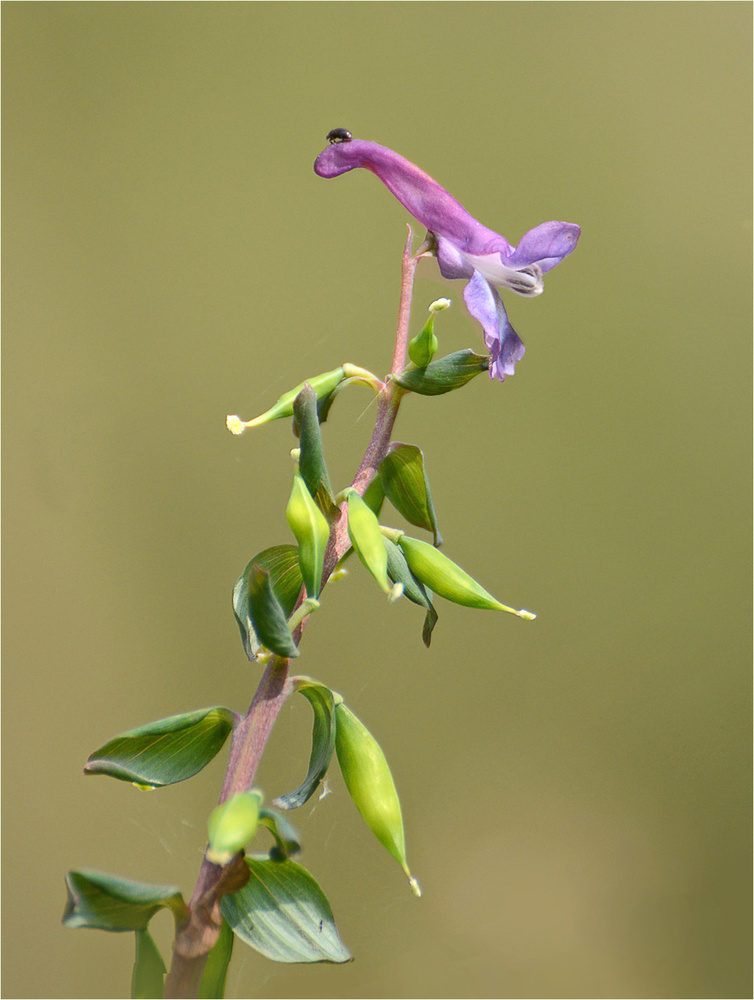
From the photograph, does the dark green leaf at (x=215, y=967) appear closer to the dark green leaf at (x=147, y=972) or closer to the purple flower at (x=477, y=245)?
the dark green leaf at (x=147, y=972)

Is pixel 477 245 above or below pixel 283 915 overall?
above

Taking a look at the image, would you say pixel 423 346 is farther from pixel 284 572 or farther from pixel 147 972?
pixel 147 972

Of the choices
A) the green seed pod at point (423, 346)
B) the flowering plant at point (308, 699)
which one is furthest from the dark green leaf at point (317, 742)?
the green seed pod at point (423, 346)

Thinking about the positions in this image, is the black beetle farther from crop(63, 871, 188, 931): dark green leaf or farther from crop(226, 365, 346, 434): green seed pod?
crop(63, 871, 188, 931): dark green leaf

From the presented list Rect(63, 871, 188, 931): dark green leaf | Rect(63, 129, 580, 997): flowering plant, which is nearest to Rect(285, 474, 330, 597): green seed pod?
Rect(63, 129, 580, 997): flowering plant

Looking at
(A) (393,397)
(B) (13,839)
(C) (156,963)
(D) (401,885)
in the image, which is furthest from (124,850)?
(A) (393,397)

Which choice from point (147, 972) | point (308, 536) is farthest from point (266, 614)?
point (147, 972)

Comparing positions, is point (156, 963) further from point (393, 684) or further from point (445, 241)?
point (393, 684)
